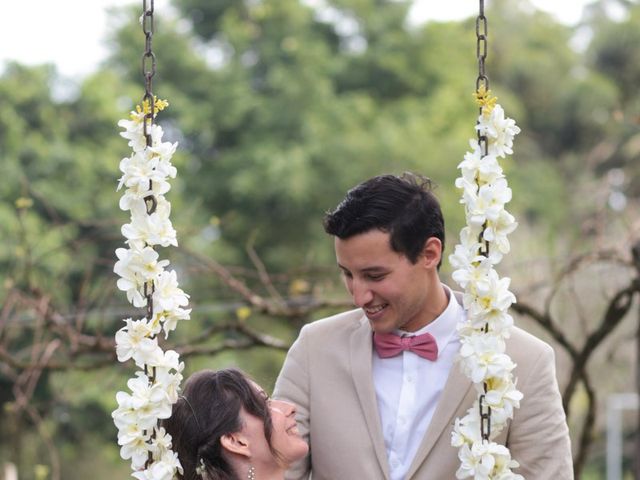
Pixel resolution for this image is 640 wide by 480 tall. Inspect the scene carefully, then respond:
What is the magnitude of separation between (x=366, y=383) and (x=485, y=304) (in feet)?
1.76

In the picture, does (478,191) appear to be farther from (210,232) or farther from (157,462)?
(210,232)

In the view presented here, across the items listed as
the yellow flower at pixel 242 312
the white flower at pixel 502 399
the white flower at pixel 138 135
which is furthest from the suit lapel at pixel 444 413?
the yellow flower at pixel 242 312

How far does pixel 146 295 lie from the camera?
Result: 9.33 ft

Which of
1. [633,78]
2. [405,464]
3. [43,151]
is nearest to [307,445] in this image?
[405,464]

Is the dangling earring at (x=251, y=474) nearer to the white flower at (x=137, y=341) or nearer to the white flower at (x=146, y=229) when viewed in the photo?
the white flower at (x=137, y=341)

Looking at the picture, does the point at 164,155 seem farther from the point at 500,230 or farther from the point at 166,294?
the point at 500,230

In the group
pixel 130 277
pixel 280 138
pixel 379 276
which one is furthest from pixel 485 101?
pixel 280 138

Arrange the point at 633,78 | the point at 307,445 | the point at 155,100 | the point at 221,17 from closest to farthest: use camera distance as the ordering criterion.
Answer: the point at 155,100 → the point at 307,445 → the point at 221,17 → the point at 633,78

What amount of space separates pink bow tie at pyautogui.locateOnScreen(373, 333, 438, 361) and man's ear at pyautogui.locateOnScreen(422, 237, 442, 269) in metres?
0.19

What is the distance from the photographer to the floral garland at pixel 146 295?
9.25 ft

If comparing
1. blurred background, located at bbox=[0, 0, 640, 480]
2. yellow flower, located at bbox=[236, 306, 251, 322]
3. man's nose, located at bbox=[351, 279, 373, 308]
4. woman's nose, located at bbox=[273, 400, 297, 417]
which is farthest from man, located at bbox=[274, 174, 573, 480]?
blurred background, located at bbox=[0, 0, 640, 480]

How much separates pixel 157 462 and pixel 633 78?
76.1ft

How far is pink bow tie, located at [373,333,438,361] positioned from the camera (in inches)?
128

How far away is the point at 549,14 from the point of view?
1047 inches
